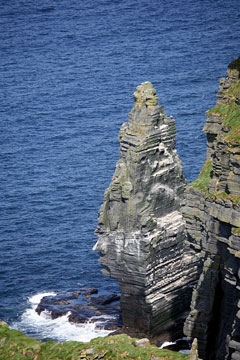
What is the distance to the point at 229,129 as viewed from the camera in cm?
8500

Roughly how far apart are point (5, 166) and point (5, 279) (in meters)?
44.2

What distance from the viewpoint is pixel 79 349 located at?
2822 inches

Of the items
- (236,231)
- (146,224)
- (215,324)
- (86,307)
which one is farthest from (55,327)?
(236,231)

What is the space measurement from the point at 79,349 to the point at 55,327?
1971 inches

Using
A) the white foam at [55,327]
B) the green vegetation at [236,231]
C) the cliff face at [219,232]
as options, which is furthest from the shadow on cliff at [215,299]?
the white foam at [55,327]

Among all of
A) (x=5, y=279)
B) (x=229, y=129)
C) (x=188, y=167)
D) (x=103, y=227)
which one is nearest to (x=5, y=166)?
(x=188, y=167)

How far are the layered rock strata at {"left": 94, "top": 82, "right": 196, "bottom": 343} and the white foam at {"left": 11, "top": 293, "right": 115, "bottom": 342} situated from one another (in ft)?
17.4

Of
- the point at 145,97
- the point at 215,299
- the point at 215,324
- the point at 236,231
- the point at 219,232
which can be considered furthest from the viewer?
the point at 145,97

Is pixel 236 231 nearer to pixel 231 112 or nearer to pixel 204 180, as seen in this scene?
pixel 231 112

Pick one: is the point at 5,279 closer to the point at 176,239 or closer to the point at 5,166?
the point at 176,239

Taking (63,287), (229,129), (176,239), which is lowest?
(63,287)

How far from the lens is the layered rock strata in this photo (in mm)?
110438

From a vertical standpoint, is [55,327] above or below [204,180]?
below

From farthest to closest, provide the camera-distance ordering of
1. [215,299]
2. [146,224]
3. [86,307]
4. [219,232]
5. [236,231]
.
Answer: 1. [86,307]
2. [146,224]
3. [215,299]
4. [219,232]
5. [236,231]
